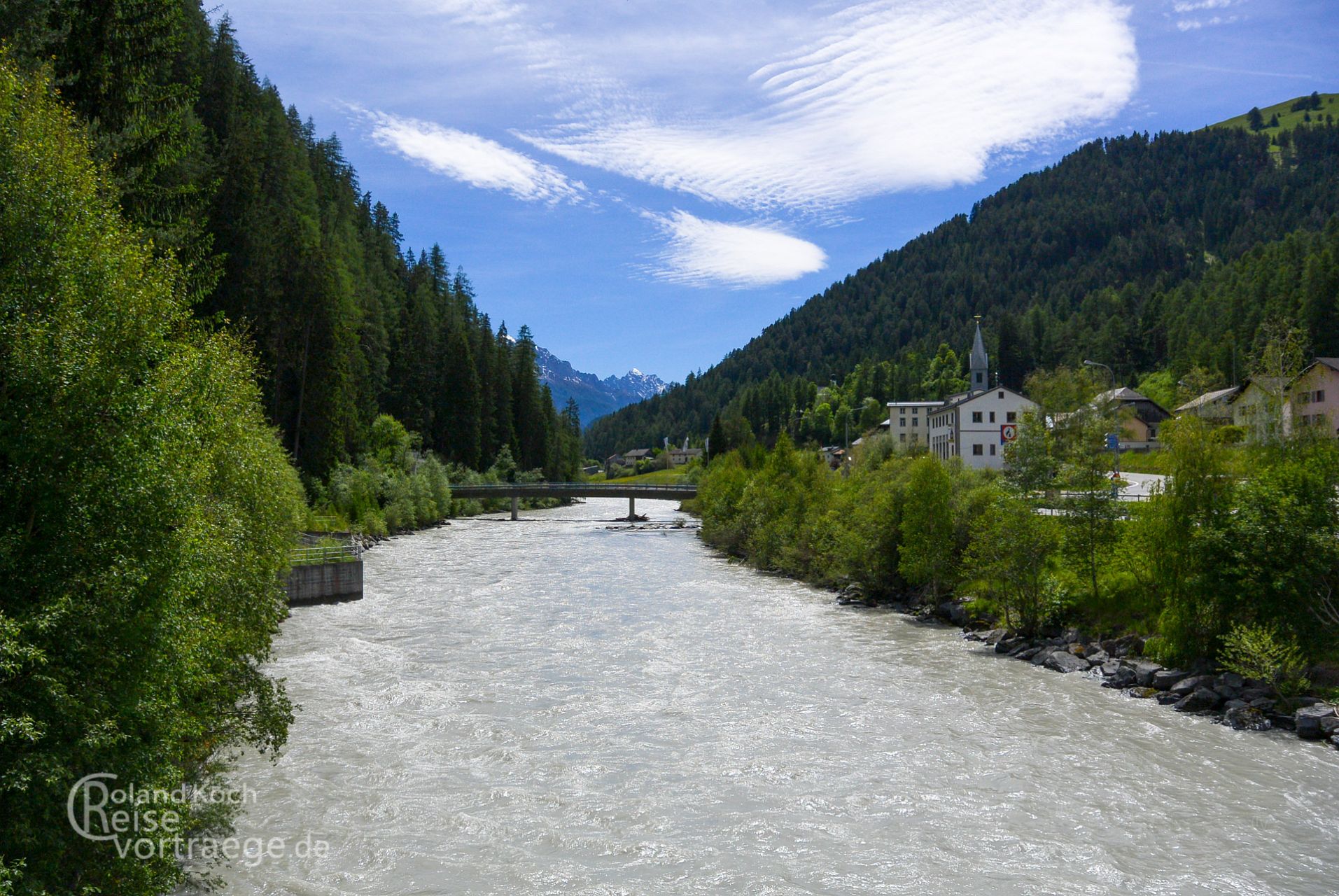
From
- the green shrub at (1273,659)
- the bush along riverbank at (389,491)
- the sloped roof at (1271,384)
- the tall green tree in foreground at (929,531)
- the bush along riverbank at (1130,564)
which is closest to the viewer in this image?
the green shrub at (1273,659)

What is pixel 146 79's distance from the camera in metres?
26.1

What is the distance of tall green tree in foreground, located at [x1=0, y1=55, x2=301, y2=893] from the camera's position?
933 centimetres

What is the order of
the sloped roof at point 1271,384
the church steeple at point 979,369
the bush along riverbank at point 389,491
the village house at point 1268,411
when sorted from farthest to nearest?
the church steeple at point 979,369 < the bush along riverbank at point 389,491 < the sloped roof at point 1271,384 < the village house at point 1268,411

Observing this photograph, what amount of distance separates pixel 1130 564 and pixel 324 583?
103ft

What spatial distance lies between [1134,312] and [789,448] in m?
138

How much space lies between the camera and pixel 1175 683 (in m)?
23.8

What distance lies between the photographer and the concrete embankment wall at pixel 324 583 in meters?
37.8

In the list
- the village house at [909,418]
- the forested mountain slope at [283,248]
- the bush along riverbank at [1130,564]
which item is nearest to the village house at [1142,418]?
the village house at [909,418]

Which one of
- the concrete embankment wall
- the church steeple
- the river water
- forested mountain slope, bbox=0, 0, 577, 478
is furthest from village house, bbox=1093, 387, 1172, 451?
the concrete embankment wall

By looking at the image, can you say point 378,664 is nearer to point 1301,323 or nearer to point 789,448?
point 789,448

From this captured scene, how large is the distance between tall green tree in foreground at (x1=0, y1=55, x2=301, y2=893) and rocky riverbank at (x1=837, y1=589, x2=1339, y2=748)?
73.7 ft

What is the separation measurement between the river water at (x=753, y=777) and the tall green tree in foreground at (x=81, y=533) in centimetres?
446

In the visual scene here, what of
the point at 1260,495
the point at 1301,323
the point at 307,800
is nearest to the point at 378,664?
the point at 307,800

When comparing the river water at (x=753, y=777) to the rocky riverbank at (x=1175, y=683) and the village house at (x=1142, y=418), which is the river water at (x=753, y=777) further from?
the village house at (x=1142, y=418)
